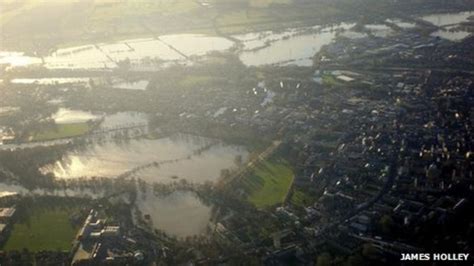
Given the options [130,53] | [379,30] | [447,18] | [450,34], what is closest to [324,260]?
[450,34]

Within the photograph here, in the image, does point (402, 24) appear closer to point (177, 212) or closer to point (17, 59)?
point (17, 59)

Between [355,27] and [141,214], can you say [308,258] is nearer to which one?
[141,214]

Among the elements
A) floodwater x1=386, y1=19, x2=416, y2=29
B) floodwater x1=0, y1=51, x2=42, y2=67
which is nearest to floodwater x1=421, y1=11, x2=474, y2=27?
floodwater x1=386, y1=19, x2=416, y2=29

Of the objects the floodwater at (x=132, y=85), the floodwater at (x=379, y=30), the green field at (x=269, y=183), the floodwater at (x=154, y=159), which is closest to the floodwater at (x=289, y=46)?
the floodwater at (x=379, y=30)

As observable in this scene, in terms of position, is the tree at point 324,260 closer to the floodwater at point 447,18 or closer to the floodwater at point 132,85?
the floodwater at point 132,85

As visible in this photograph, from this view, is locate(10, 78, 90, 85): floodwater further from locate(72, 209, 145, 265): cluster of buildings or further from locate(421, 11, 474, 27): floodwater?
locate(421, 11, 474, 27): floodwater
